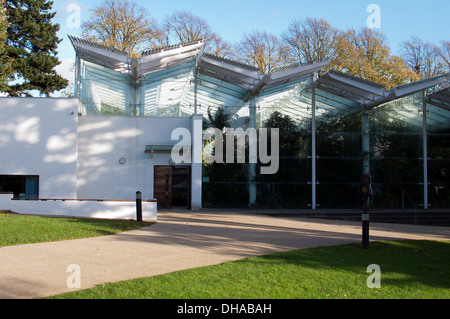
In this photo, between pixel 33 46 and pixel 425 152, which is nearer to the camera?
pixel 425 152

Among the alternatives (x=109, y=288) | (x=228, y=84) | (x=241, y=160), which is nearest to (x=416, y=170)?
(x=241, y=160)

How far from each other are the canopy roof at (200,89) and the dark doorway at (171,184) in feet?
8.89

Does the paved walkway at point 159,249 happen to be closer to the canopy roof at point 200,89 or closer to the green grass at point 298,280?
the green grass at point 298,280

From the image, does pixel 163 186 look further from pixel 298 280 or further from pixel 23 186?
pixel 298 280

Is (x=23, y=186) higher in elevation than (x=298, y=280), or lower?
higher

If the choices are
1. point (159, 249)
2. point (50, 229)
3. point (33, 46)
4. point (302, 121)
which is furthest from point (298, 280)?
point (33, 46)

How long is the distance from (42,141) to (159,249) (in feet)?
42.0

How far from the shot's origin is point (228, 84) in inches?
874

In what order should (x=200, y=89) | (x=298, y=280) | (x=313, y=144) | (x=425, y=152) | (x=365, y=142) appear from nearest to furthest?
(x=298, y=280)
(x=200, y=89)
(x=313, y=144)
(x=365, y=142)
(x=425, y=152)

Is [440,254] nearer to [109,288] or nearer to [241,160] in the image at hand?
[109,288]

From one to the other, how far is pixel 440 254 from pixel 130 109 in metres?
15.5

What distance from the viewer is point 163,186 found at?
21.3 m

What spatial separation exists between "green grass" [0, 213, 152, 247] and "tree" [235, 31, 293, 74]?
25277 millimetres

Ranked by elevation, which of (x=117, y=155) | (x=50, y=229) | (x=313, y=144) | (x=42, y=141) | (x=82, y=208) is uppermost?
(x=313, y=144)
